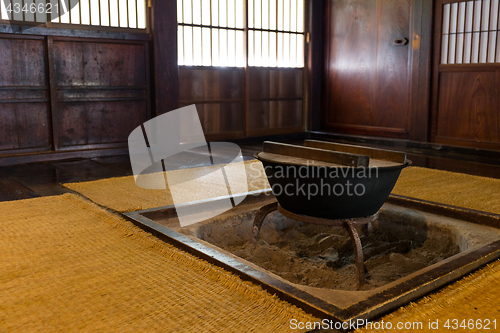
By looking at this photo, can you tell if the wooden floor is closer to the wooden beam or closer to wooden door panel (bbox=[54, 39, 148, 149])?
wooden door panel (bbox=[54, 39, 148, 149])

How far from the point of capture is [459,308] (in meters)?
1.26

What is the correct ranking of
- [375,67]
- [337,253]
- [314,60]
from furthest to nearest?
[314,60]
[375,67]
[337,253]

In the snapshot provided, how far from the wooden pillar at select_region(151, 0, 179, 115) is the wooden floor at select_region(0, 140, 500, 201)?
839 mm

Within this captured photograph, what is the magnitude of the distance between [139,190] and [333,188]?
160 cm

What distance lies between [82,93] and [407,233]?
3.48 metres

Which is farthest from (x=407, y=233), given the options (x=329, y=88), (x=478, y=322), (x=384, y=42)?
(x=329, y=88)

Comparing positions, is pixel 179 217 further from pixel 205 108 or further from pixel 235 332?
pixel 205 108

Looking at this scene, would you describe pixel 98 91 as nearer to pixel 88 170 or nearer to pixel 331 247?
pixel 88 170

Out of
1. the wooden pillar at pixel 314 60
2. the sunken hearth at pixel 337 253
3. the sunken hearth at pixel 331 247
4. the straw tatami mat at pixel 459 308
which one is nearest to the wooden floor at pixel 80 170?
the sunken hearth at pixel 337 253

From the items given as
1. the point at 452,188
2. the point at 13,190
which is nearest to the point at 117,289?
the point at 13,190

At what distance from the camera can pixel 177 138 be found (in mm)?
4961

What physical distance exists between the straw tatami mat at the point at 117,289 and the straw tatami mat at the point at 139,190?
0.48m

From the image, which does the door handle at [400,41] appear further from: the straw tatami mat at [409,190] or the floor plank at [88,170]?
the floor plank at [88,170]

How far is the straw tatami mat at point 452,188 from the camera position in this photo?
2.51m
